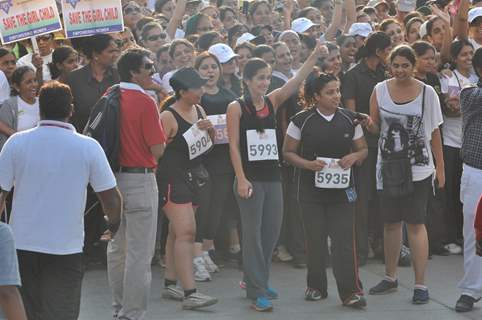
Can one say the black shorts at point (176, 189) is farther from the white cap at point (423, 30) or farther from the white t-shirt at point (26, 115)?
the white cap at point (423, 30)

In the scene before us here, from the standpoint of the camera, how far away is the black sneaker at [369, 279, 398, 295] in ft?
32.3

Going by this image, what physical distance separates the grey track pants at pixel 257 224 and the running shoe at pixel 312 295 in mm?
415

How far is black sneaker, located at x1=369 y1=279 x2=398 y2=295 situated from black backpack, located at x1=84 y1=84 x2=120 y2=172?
109 inches

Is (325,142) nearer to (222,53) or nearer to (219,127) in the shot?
(219,127)

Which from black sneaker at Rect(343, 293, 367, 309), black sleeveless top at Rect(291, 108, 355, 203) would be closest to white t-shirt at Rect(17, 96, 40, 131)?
black sleeveless top at Rect(291, 108, 355, 203)

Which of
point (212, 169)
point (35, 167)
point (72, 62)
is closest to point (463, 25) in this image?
point (212, 169)

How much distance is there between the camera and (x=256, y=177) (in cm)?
934

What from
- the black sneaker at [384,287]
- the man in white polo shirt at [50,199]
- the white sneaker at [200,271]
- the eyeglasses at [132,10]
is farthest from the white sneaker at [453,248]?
the man in white polo shirt at [50,199]

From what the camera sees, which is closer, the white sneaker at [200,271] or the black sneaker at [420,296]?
the black sneaker at [420,296]

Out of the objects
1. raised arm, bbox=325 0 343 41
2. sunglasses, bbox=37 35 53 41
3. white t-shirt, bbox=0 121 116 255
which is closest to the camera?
white t-shirt, bbox=0 121 116 255

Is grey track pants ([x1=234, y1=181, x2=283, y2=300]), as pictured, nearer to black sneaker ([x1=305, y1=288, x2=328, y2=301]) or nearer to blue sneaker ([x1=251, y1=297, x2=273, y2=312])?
blue sneaker ([x1=251, y1=297, x2=273, y2=312])

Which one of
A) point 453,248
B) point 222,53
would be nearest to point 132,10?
point 222,53

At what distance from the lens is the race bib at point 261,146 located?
9.34 metres

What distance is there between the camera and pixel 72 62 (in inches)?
426
